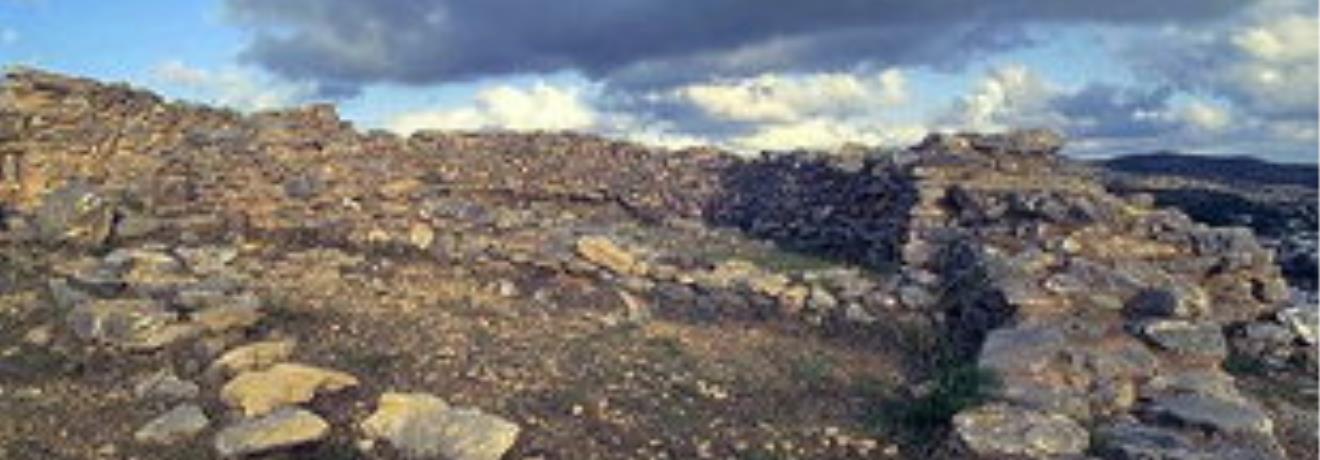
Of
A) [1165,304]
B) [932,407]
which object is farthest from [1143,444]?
[1165,304]

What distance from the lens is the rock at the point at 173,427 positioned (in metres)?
11.2

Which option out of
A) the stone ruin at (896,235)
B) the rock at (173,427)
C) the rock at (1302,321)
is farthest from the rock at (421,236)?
the rock at (1302,321)

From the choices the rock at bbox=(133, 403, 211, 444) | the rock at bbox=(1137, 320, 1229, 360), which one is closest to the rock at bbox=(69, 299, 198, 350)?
the rock at bbox=(133, 403, 211, 444)

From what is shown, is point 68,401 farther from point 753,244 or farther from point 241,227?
point 753,244

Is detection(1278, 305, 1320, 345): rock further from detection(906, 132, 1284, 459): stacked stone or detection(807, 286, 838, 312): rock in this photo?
detection(807, 286, 838, 312): rock

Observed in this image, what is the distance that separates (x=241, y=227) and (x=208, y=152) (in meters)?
2.28

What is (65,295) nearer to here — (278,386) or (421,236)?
(278,386)

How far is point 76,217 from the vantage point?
16.8m

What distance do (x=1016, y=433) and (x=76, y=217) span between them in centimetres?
987

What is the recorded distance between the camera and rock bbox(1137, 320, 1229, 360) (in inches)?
563

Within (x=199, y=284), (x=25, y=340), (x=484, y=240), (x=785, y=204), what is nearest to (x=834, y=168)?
(x=785, y=204)

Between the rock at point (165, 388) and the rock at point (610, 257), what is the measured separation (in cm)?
585

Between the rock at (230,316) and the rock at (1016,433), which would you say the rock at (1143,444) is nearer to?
the rock at (1016,433)

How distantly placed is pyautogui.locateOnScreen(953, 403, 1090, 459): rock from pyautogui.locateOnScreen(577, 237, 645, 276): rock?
5.92 metres
